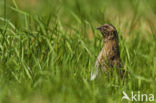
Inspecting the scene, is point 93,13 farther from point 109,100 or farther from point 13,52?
point 109,100

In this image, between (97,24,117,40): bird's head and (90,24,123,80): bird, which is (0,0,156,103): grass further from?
(97,24,117,40): bird's head

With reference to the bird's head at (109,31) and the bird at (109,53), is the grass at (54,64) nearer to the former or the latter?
the bird at (109,53)

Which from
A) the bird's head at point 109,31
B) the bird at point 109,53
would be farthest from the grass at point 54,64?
the bird's head at point 109,31

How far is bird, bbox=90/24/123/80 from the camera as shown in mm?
6074

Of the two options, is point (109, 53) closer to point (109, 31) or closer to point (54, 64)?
point (109, 31)

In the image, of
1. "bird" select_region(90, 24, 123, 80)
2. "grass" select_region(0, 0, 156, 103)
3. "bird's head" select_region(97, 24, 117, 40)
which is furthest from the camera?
"bird's head" select_region(97, 24, 117, 40)

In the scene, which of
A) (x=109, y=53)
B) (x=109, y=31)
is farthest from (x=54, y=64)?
(x=109, y=31)

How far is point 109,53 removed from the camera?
6.20 metres

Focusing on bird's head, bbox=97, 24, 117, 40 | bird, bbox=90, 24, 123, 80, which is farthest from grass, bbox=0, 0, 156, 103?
bird's head, bbox=97, 24, 117, 40

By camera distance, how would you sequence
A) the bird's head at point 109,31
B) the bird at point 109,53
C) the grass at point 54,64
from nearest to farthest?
the grass at point 54,64
the bird at point 109,53
the bird's head at point 109,31

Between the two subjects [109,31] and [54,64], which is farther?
[109,31]

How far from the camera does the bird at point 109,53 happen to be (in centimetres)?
607

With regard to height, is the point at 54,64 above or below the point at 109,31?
below

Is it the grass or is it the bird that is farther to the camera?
the bird
